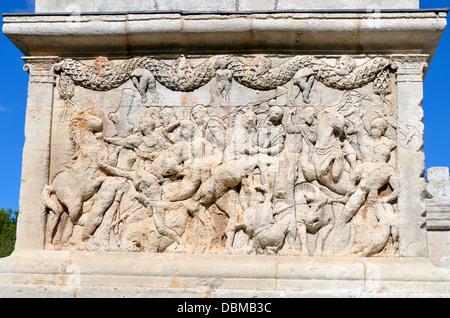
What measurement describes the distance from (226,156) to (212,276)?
1280 mm

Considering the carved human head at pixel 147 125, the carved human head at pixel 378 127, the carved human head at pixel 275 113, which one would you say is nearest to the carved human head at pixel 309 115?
the carved human head at pixel 275 113

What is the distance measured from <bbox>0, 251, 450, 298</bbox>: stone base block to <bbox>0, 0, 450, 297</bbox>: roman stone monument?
0.01 metres

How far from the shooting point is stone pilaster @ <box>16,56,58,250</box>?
7152mm

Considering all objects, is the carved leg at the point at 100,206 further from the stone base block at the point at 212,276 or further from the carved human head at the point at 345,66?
the carved human head at the point at 345,66

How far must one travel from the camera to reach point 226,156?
7152 mm

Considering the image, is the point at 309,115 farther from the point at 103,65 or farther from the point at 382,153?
the point at 103,65

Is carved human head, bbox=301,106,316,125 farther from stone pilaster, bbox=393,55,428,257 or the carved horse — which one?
the carved horse

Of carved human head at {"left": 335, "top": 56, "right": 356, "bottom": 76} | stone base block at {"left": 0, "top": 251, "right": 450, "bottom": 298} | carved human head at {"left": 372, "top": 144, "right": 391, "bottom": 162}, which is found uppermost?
carved human head at {"left": 335, "top": 56, "right": 356, "bottom": 76}

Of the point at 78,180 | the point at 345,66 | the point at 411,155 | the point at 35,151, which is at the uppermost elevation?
the point at 345,66

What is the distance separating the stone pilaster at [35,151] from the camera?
7.15 meters

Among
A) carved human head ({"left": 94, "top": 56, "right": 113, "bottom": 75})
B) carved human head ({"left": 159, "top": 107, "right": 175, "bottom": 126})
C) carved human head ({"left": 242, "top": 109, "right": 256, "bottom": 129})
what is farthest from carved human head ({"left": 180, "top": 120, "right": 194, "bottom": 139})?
carved human head ({"left": 94, "top": 56, "right": 113, "bottom": 75})

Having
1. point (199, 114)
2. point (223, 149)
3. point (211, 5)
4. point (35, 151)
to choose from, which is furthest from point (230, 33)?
point (35, 151)
